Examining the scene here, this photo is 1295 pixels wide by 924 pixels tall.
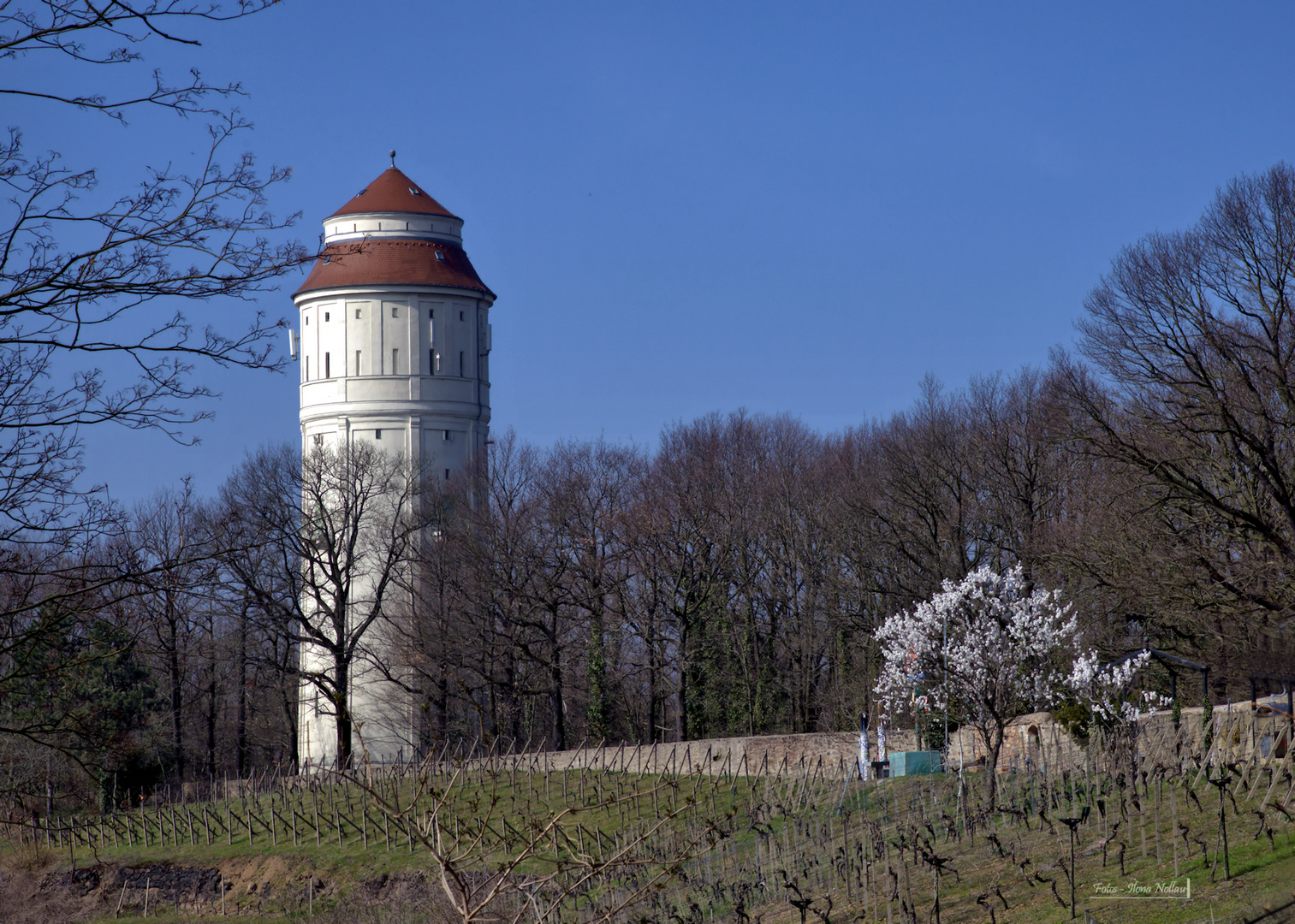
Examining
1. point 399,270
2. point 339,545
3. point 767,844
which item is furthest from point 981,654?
point 399,270

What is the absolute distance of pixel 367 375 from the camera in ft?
166

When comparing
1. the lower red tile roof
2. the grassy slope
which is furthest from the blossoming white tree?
the lower red tile roof

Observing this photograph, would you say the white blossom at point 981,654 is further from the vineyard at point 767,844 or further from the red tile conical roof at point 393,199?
the red tile conical roof at point 393,199

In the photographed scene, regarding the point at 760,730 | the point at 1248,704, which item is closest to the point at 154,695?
the point at 760,730

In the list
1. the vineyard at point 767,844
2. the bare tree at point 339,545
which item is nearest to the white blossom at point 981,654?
the vineyard at point 767,844

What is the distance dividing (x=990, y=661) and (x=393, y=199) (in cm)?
3621

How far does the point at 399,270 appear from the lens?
5072 centimetres

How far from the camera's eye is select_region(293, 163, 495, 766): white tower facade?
50.4 meters

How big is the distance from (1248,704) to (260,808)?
73.7 ft

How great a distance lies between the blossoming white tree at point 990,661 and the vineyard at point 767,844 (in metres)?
1.14

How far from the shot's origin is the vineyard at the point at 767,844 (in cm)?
1045

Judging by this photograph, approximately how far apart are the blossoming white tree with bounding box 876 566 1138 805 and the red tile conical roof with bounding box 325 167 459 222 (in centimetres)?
2897

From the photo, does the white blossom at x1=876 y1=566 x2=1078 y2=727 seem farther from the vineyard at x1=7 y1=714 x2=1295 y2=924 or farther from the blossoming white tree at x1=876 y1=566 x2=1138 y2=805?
the vineyard at x1=7 y1=714 x2=1295 y2=924

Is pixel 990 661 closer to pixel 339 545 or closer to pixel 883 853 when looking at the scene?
pixel 883 853
